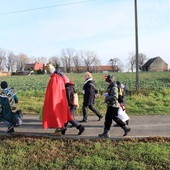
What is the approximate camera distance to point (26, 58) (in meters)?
123

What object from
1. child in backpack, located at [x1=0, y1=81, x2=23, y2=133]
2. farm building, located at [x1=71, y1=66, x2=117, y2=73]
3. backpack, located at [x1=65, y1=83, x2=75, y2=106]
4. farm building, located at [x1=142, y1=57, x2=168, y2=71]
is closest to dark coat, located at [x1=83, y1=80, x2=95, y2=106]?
backpack, located at [x1=65, y1=83, x2=75, y2=106]

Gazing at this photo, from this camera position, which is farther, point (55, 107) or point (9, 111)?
point (9, 111)

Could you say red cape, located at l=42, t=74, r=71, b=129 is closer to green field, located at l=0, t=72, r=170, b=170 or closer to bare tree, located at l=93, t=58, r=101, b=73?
green field, located at l=0, t=72, r=170, b=170

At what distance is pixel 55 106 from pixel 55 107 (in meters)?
0.02

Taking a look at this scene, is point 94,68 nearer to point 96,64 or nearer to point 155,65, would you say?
point 96,64

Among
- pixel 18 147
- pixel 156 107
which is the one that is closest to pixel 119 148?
→ pixel 18 147

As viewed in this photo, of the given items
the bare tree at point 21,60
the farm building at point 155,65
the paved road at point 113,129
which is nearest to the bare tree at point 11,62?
the bare tree at point 21,60

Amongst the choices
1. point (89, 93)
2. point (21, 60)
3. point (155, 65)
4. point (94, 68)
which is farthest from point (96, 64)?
point (89, 93)

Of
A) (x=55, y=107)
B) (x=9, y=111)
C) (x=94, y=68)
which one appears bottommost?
(x=9, y=111)

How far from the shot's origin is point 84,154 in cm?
561

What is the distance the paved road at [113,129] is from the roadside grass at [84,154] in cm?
59

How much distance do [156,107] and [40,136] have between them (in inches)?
250

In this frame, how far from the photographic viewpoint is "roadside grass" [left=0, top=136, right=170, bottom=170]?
16.9 feet

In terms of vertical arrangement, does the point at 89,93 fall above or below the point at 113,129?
above
